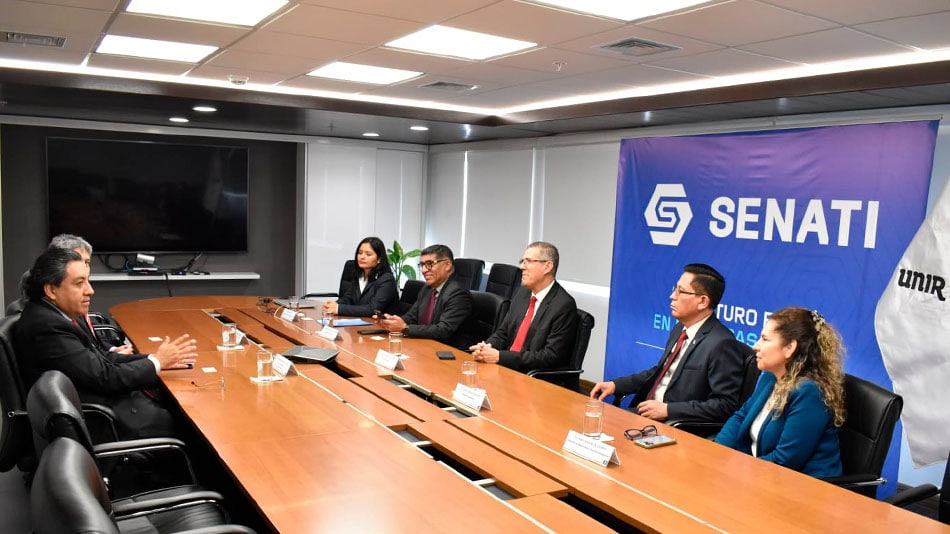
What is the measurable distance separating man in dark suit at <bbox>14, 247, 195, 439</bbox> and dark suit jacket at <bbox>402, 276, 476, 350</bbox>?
179 cm

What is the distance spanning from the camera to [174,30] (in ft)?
12.5

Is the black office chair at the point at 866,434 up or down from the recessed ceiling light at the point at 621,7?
down

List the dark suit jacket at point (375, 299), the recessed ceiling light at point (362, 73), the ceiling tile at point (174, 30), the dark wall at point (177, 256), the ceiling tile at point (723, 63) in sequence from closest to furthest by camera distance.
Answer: the ceiling tile at point (174, 30)
the ceiling tile at point (723, 63)
the recessed ceiling light at point (362, 73)
the dark suit jacket at point (375, 299)
the dark wall at point (177, 256)

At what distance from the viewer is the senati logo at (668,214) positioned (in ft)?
19.1

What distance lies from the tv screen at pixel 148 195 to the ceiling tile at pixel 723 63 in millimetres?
5690

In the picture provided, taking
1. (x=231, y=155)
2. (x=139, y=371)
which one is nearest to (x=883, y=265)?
(x=139, y=371)

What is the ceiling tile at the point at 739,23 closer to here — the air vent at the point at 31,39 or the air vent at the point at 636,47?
the air vent at the point at 636,47

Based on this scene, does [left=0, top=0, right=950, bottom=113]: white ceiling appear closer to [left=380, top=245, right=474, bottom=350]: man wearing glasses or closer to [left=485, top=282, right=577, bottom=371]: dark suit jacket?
[left=380, top=245, right=474, bottom=350]: man wearing glasses

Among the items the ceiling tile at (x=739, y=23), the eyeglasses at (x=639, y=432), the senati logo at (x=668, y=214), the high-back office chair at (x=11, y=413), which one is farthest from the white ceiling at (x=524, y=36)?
the eyeglasses at (x=639, y=432)

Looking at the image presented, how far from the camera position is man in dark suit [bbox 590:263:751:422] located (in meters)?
3.19

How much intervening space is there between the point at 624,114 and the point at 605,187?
1.30 meters

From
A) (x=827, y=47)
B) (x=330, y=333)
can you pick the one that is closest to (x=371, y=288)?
(x=330, y=333)

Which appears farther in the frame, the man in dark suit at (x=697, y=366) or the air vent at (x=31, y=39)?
the air vent at (x=31, y=39)

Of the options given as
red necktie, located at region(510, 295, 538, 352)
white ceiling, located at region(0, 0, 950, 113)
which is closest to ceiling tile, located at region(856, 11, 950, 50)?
white ceiling, located at region(0, 0, 950, 113)
